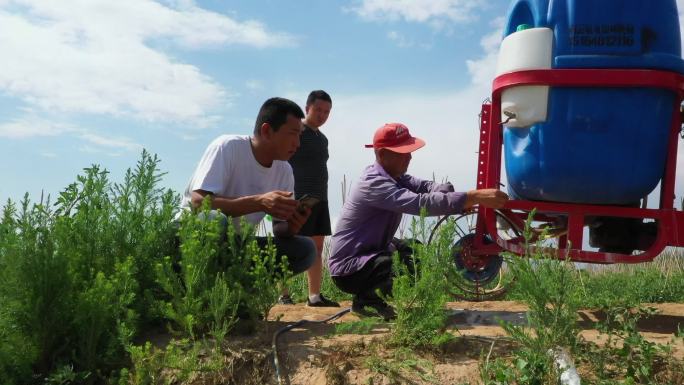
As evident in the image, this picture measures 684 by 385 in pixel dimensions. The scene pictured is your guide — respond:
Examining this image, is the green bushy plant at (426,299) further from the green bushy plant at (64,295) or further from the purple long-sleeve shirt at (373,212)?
the green bushy plant at (64,295)

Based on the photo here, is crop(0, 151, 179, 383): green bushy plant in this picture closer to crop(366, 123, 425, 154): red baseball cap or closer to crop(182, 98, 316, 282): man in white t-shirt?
crop(182, 98, 316, 282): man in white t-shirt

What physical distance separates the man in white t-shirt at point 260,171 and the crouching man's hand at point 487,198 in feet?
2.95

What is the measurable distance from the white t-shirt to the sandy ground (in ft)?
2.51

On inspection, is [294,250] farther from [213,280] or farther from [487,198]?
[487,198]

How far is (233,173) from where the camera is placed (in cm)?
336

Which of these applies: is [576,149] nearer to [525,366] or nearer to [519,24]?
[519,24]

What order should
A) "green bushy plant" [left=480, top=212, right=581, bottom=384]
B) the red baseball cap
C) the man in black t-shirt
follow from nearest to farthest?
"green bushy plant" [left=480, top=212, right=581, bottom=384] < the red baseball cap < the man in black t-shirt

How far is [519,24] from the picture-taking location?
3.70 m

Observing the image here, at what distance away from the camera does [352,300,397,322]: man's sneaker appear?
328 cm

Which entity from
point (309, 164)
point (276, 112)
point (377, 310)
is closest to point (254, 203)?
point (276, 112)

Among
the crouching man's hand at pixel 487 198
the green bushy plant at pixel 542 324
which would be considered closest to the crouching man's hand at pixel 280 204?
the crouching man's hand at pixel 487 198

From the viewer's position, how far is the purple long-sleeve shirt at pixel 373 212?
3.26m

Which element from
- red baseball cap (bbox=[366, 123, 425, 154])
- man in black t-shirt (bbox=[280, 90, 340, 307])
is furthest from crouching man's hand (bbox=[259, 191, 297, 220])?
man in black t-shirt (bbox=[280, 90, 340, 307])

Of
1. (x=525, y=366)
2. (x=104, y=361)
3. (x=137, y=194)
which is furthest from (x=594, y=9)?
(x=104, y=361)
